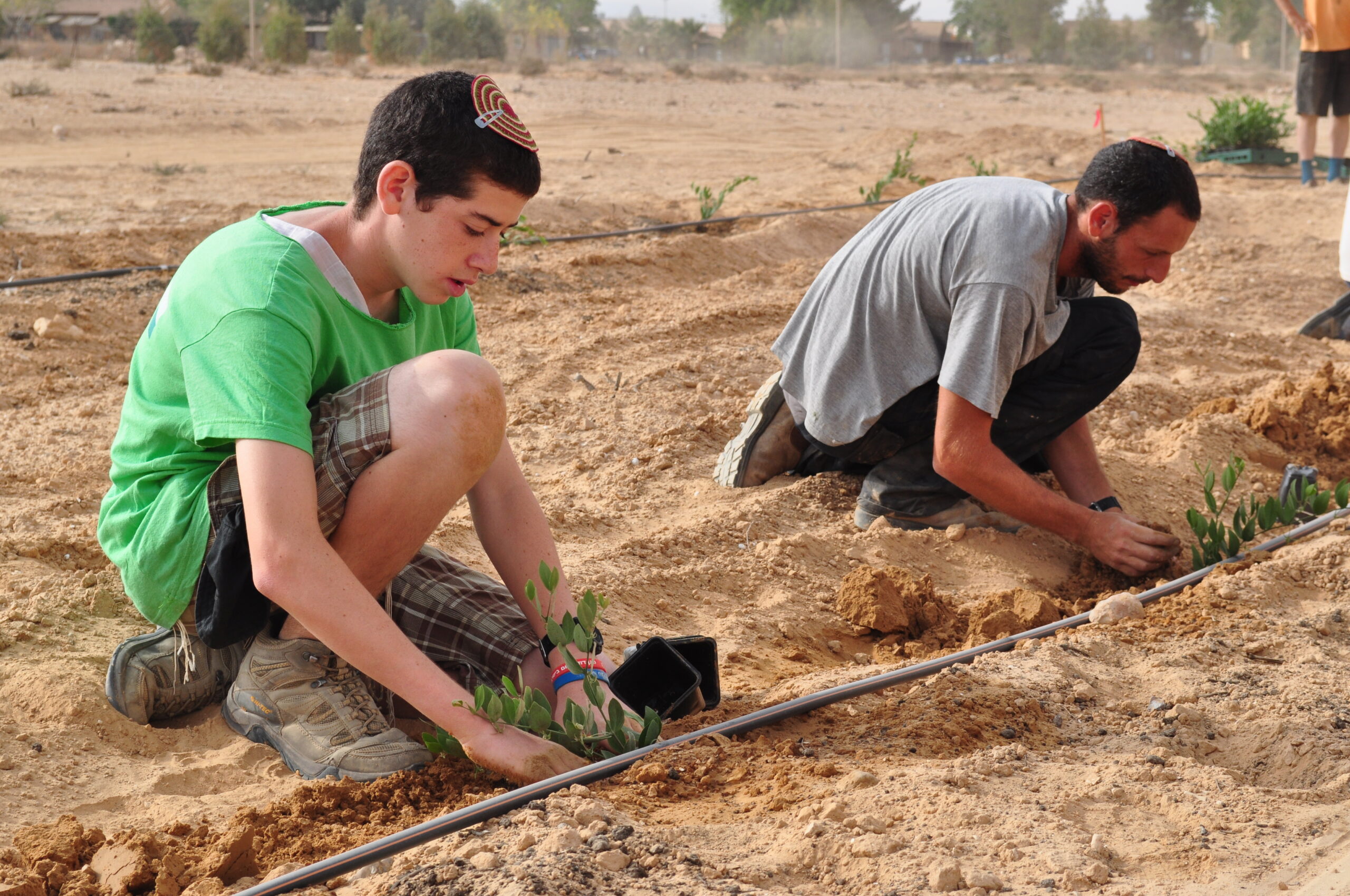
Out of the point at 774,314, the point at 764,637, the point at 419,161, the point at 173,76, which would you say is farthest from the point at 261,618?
the point at 173,76

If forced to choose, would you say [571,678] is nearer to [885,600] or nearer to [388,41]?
[885,600]

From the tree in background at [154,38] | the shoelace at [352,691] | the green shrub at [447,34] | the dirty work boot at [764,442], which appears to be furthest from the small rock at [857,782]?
the green shrub at [447,34]

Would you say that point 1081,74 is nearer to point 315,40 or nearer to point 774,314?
point 315,40

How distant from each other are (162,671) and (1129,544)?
2.23 metres

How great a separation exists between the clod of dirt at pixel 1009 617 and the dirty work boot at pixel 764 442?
876mm

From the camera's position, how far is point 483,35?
31.6 metres

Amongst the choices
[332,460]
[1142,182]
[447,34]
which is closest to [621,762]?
[332,460]

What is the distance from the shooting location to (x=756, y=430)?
3375mm

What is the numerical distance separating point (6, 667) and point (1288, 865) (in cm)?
227

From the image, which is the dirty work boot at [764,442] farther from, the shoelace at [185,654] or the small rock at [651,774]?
the shoelace at [185,654]

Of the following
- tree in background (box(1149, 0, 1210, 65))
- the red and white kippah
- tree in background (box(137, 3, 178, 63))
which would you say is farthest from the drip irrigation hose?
tree in background (box(1149, 0, 1210, 65))

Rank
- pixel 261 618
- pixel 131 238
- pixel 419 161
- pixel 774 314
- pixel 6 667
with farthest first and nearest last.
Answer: pixel 131 238, pixel 774 314, pixel 6 667, pixel 261 618, pixel 419 161

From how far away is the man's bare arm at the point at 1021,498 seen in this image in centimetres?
271

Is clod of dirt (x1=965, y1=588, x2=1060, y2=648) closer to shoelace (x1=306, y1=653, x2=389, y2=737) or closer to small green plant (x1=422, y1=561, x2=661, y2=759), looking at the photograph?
small green plant (x1=422, y1=561, x2=661, y2=759)
